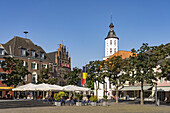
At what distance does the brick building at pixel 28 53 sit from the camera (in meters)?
64.6

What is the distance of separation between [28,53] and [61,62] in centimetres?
1495

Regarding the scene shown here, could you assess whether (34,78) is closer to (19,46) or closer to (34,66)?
(34,66)

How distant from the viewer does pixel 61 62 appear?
3191 inches

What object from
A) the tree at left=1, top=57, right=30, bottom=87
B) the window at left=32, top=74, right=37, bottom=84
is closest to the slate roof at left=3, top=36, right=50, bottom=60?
the window at left=32, top=74, right=37, bottom=84

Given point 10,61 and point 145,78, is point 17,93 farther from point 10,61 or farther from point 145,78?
point 145,78

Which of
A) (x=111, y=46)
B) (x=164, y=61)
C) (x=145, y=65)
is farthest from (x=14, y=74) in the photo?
(x=111, y=46)

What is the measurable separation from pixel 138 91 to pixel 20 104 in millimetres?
32816

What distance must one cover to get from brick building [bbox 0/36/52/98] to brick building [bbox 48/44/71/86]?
538 cm

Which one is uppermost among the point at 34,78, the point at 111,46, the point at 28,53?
the point at 111,46

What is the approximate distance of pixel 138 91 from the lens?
2347 inches

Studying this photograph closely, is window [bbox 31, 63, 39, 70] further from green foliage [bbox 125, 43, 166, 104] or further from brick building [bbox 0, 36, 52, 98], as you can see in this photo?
green foliage [bbox 125, 43, 166, 104]

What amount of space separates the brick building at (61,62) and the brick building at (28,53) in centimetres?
538

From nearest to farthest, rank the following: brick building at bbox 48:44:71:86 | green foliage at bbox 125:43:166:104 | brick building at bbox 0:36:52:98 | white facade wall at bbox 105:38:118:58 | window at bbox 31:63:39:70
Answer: green foliage at bbox 125:43:166:104
brick building at bbox 0:36:52:98
window at bbox 31:63:39:70
brick building at bbox 48:44:71:86
white facade wall at bbox 105:38:118:58

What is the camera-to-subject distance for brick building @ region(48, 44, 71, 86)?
7862 cm
